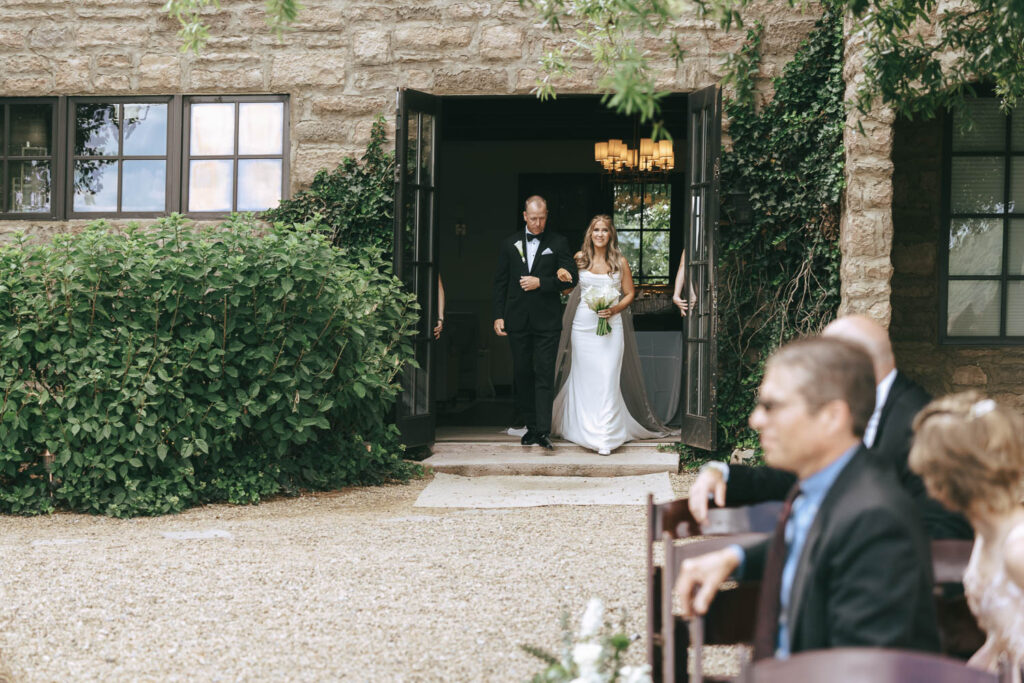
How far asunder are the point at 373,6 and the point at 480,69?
3.08 feet

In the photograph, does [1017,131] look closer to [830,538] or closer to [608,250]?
[608,250]

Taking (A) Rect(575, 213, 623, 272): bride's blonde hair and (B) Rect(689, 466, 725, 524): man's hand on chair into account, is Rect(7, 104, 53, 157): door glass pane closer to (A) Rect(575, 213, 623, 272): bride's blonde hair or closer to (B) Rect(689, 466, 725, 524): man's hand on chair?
(A) Rect(575, 213, 623, 272): bride's blonde hair

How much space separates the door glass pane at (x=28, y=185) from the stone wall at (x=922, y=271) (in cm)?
674

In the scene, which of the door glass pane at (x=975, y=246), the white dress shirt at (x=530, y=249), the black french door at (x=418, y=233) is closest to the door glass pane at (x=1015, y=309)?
the door glass pane at (x=975, y=246)

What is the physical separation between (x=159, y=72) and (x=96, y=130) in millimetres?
740

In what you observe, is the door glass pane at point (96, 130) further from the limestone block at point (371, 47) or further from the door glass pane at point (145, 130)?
the limestone block at point (371, 47)

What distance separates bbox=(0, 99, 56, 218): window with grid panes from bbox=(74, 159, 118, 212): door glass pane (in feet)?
0.74

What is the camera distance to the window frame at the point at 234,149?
27.1 feet

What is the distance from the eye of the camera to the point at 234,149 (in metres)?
8.37

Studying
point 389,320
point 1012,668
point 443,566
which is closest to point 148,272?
point 389,320

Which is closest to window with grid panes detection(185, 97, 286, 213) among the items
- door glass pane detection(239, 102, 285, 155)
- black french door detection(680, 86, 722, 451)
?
door glass pane detection(239, 102, 285, 155)

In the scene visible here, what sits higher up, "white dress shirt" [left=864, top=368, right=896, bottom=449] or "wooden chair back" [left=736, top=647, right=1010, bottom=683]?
"white dress shirt" [left=864, top=368, right=896, bottom=449]

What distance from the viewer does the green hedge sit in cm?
598

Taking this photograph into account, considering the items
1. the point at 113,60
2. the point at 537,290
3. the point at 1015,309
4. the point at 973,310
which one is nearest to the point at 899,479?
the point at 537,290
